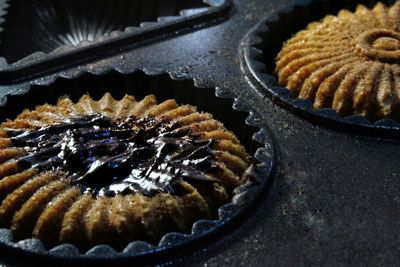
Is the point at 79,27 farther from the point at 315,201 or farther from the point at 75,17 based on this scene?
the point at 315,201

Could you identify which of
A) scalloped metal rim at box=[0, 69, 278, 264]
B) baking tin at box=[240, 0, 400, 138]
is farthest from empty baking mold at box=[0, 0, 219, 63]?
scalloped metal rim at box=[0, 69, 278, 264]

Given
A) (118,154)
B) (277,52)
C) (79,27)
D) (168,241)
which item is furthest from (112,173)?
(79,27)

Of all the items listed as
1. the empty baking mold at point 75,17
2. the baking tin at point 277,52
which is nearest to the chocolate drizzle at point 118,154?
the baking tin at point 277,52

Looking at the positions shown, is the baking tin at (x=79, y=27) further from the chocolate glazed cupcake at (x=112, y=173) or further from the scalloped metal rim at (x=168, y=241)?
the scalloped metal rim at (x=168, y=241)

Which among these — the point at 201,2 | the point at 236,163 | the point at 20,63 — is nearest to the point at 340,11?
the point at 201,2

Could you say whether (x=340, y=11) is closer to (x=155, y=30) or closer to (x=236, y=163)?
(x=155, y=30)

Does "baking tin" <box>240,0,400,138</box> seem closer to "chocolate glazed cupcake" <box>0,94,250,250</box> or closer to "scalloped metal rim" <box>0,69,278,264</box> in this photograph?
"chocolate glazed cupcake" <box>0,94,250,250</box>
